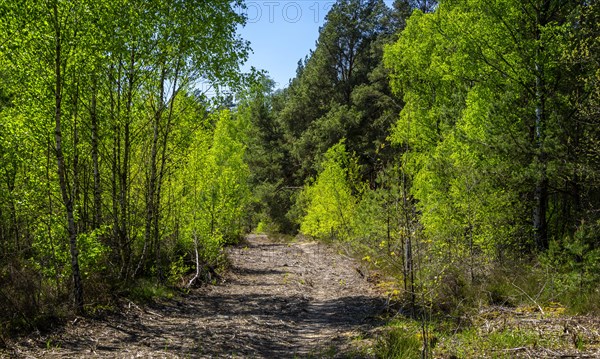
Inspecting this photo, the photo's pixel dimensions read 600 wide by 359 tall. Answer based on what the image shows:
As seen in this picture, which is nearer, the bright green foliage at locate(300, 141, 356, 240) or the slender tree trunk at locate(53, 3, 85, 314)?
the slender tree trunk at locate(53, 3, 85, 314)

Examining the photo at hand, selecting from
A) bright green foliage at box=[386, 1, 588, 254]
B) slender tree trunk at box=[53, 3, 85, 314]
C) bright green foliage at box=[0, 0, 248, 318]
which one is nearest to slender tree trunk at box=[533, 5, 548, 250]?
bright green foliage at box=[386, 1, 588, 254]

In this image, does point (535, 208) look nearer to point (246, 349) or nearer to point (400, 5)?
point (246, 349)

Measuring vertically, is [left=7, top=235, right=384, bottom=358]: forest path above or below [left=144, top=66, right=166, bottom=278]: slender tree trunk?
below

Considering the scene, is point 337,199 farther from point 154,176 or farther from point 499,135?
point 154,176

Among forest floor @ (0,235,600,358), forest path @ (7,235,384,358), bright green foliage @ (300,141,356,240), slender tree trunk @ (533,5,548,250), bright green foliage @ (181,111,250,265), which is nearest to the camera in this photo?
forest floor @ (0,235,600,358)

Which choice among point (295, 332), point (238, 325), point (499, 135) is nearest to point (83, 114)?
point (238, 325)

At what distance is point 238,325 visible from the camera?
27.0ft

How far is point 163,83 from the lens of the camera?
410 inches

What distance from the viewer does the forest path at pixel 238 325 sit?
20.8 ft

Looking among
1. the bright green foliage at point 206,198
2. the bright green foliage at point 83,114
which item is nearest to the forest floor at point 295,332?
the bright green foliage at point 83,114

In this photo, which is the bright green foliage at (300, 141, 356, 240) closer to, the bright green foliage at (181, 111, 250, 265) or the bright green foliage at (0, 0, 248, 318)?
the bright green foliage at (181, 111, 250, 265)

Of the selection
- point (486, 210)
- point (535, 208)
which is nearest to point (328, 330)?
point (486, 210)

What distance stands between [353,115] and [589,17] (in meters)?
21.5

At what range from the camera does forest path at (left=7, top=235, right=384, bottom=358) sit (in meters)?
6.34
